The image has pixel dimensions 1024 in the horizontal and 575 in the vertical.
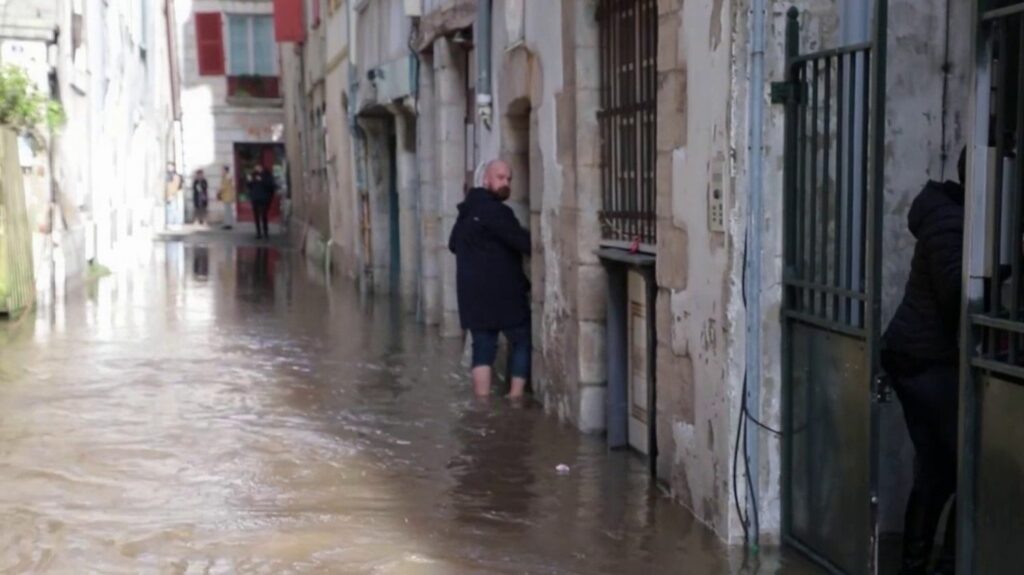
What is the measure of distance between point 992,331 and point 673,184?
91.7 inches

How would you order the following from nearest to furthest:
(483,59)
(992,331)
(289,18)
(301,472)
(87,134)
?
(992,331) → (301,472) → (483,59) → (87,134) → (289,18)

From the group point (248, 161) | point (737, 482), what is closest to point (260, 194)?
point (248, 161)

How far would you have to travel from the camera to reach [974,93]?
4.23 meters

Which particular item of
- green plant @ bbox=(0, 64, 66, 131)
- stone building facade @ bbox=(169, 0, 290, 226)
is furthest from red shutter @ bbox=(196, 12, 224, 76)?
green plant @ bbox=(0, 64, 66, 131)

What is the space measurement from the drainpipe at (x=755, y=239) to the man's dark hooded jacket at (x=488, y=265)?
374 centimetres

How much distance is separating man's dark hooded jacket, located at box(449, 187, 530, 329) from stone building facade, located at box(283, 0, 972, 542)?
0.26 meters

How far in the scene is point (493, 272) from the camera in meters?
9.28

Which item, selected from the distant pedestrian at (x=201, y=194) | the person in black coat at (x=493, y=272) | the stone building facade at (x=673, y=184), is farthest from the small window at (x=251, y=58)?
the person in black coat at (x=493, y=272)

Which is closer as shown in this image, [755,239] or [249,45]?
[755,239]

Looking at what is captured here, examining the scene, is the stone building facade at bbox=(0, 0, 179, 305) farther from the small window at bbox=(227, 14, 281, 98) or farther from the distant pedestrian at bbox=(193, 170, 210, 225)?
the distant pedestrian at bbox=(193, 170, 210, 225)

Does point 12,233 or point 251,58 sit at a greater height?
point 251,58

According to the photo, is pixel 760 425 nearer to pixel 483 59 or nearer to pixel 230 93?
pixel 483 59

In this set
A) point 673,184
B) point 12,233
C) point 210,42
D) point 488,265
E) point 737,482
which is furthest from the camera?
point 210,42

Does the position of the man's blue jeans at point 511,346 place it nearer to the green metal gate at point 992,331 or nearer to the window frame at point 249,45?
the green metal gate at point 992,331
